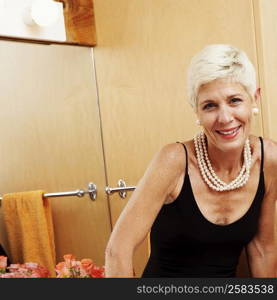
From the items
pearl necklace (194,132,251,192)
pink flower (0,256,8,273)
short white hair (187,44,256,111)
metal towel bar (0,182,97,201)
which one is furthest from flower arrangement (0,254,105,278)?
short white hair (187,44,256,111)

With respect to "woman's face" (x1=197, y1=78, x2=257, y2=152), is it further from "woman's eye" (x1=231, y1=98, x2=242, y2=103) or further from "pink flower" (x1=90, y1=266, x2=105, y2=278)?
"pink flower" (x1=90, y1=266, x2=105, y2=278)

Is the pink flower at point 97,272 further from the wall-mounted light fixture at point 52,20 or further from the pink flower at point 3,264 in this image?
the wall-mounted light fixture at point 52,20

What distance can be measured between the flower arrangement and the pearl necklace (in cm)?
26

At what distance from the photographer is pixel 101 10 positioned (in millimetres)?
1086

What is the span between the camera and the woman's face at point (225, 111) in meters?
0.84

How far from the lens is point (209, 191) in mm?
923

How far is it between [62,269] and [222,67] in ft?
1.48

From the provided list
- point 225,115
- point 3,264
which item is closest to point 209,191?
point 225,115

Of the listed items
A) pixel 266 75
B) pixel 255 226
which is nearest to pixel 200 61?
pixel 266 75

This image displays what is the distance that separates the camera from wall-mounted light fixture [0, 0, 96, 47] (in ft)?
3.32

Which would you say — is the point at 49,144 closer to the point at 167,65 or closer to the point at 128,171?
the point at 128,171

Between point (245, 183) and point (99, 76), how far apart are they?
0.37 m

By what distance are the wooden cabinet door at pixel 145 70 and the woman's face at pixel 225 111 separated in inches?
6.0

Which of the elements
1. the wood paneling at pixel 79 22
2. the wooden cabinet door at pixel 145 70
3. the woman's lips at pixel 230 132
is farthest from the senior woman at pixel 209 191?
the wood paneling at pixel 79 22
